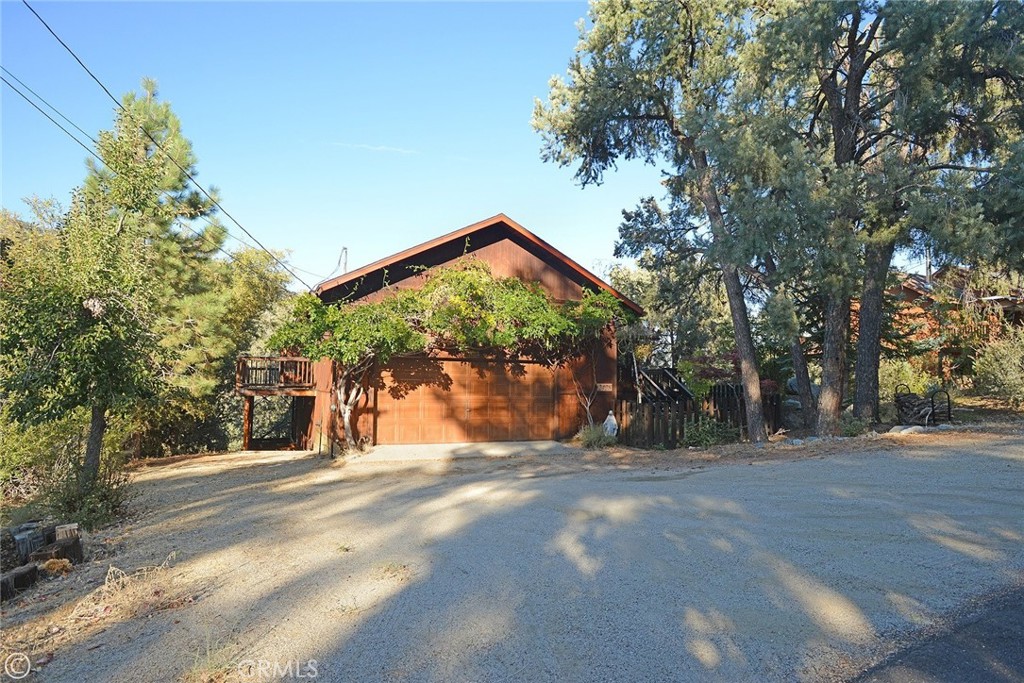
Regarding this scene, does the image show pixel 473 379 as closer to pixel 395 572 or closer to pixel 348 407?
pixel 348 407

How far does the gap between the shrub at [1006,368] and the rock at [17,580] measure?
19.6m

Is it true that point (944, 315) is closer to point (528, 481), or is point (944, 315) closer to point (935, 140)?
point (935, 140)

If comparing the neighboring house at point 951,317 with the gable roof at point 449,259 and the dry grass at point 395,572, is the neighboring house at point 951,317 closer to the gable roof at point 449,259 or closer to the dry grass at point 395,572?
the gable roof at point 449,259

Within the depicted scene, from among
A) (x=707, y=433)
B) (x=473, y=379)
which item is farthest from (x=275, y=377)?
(x=707, y=433)

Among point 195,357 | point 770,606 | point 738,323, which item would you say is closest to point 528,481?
point 770,606

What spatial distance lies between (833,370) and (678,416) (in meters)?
3.57

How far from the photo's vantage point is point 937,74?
1310 cm

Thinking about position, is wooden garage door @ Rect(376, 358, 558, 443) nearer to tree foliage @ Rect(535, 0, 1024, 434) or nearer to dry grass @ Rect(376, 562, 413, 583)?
tree foliage @ Rect(535, 0, 1024, 434)

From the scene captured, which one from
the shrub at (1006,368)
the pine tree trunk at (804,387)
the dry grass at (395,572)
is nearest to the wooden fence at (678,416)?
the pine tree trunk at (804,387)

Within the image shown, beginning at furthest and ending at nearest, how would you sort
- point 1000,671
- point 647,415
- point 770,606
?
point 647,415
point 770,606
point 1000,671

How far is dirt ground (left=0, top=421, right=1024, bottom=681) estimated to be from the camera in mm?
3787

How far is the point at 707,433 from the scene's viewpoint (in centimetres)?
1518

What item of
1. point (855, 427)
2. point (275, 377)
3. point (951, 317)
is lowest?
point (855, 427)

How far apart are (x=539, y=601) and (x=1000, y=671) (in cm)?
275
